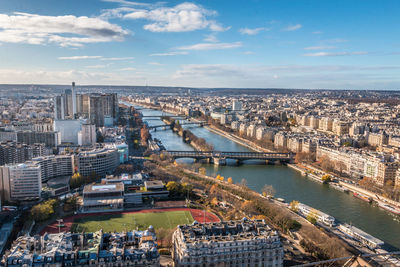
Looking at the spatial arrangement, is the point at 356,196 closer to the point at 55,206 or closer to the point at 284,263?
the point at 284,263

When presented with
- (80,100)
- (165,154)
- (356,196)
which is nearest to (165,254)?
(356,196)

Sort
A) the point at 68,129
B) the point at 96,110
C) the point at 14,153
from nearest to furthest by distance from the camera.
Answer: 1. the point at 14,153
2. the point at 68,129
3. the point at 96,110

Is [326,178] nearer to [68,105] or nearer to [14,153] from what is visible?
[14,153]

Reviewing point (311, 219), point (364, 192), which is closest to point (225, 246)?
point (311, 219)

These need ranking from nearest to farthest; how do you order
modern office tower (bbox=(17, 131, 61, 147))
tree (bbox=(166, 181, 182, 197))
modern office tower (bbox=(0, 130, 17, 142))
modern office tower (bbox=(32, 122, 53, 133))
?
tree (bbox=(166, 181, 182, 197)) < modern office tower (bbox=(17, 131, 61, 147)) < modern office tower (bbox=(0, 130, 17, 142)) < modern office tower (bbox=(32, 122, 53, 133))

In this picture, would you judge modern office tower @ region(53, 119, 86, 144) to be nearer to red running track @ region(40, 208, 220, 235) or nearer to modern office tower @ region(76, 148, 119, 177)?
modern office tower @ region(76, 148, 119, 177)

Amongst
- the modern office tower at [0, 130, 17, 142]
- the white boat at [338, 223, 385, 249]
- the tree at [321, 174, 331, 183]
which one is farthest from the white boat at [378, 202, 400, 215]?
the modern office tower at [0, 130, 17, 142]
